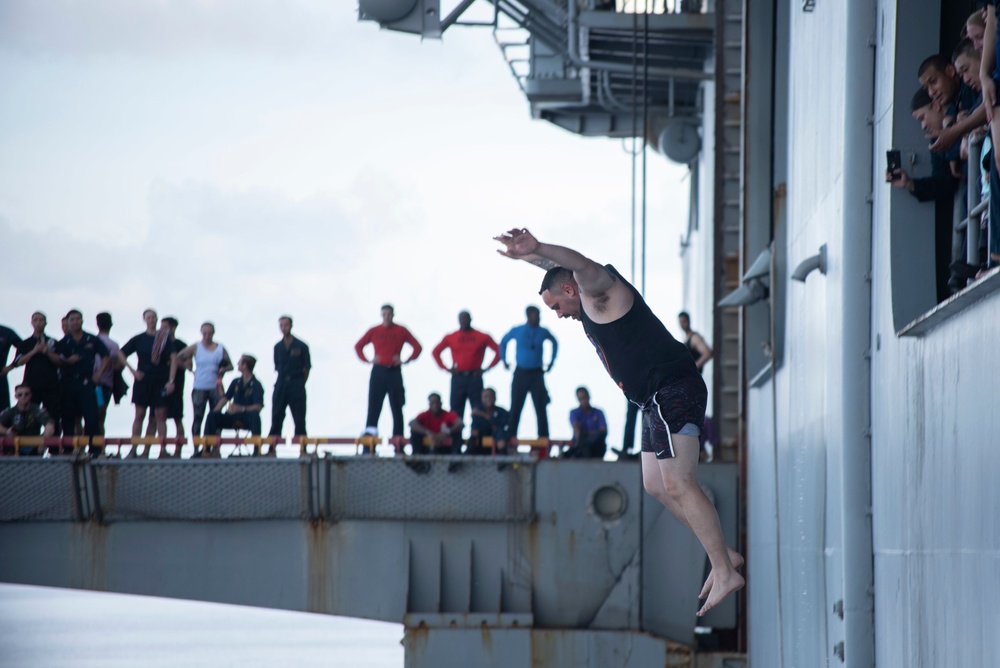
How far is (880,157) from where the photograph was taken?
994cm

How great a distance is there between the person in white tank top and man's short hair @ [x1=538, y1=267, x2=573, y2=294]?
10826 millimetres

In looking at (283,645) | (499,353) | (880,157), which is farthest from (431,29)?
(283,645)

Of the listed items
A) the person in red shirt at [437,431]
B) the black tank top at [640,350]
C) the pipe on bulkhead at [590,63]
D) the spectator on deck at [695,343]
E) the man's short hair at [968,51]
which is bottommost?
the person in red shirt at [437,431]

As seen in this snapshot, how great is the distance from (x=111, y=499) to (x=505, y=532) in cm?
518

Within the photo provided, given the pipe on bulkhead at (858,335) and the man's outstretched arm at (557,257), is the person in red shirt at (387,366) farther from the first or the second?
the man's outstretched arm at (557,257)

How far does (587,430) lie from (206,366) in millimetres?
5194

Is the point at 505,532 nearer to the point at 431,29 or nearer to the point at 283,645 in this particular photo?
Answer: the point at 431,29

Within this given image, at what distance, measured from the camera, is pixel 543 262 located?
734cm

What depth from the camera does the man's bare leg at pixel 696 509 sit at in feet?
25.7

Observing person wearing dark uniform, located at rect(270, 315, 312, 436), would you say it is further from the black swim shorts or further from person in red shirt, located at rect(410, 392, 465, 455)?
the black swim shorts

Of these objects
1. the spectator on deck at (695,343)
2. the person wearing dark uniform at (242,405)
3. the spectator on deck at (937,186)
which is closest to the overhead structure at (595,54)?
the spectator on deck at (695,343)

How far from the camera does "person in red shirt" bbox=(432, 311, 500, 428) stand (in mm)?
17938

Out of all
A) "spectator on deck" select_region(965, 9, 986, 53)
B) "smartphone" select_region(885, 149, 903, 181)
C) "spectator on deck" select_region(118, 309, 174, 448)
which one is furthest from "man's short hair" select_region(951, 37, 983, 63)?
"spectator on deck" select_region(118, 309, 174, 448)

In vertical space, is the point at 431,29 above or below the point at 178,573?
above
